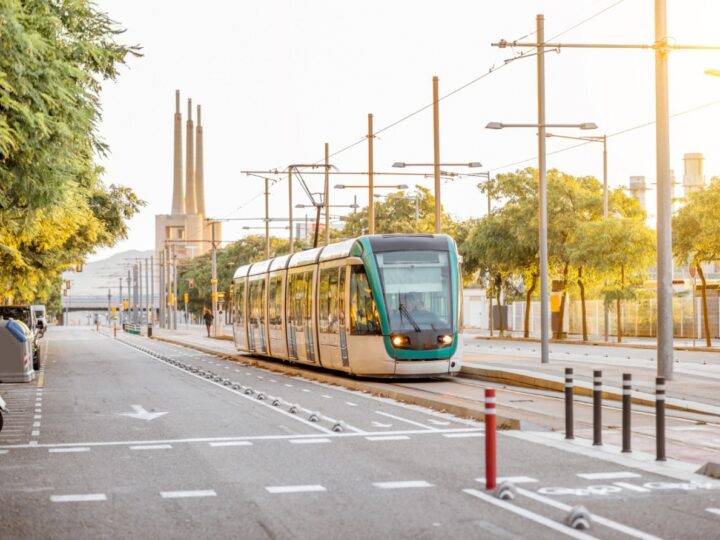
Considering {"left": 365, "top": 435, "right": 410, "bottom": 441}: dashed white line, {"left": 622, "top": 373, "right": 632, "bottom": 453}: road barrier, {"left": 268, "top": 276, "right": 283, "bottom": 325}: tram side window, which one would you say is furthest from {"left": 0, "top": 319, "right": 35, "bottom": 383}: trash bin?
{"left": 622, "top": 373, "right": 632, "bottom": 453}: road barrier

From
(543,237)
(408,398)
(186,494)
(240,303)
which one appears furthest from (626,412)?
(240,303)

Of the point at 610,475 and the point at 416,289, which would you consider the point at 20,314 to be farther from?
the point at 610,475

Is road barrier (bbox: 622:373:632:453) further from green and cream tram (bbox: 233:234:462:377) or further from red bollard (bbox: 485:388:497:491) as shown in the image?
green and cream tram (bbox: 233:234:462:377)

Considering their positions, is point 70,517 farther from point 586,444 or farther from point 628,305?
point 628,305

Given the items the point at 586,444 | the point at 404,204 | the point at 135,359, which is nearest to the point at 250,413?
the point at 586,444

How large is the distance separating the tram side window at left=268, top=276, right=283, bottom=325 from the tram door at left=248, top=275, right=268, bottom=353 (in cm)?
110

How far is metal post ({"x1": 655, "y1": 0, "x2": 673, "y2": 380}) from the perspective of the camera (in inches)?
905

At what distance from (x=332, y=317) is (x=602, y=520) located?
19152 millimetres

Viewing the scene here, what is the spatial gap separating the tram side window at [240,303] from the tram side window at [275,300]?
5258mm

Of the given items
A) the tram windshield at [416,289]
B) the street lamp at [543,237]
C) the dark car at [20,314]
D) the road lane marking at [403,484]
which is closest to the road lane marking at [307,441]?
the road lane marking at [403,484]

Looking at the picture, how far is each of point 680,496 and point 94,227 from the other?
31.1m

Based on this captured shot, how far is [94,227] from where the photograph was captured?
39.0 metres

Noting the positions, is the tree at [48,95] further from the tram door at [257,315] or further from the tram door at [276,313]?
the tram door at [257,315]

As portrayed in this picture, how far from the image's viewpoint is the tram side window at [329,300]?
28.0 metres
